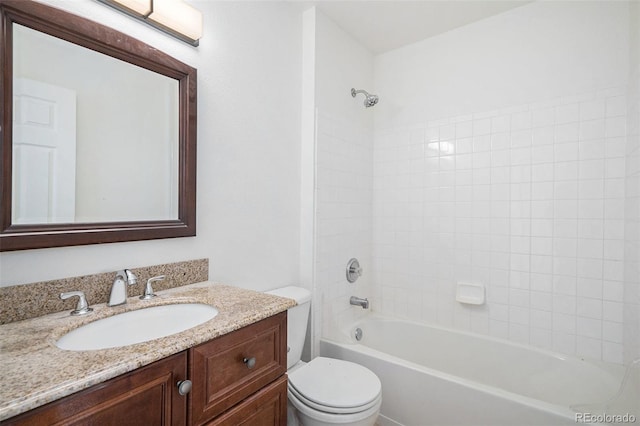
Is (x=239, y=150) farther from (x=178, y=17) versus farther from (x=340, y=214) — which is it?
(x=340, y=214)

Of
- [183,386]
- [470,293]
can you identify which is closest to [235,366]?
[183,386]

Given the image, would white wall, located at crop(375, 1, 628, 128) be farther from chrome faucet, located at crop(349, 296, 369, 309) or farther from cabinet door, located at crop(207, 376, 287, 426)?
cabinet door, located at crop(207, 376, 287, 426)

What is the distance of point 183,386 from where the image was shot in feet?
2.63

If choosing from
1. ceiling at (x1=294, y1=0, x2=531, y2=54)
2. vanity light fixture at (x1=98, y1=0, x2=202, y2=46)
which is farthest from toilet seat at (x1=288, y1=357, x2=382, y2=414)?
ceiling at (x1=294, y1=0, x2=531, y2=54)

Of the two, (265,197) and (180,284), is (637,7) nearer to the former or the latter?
(265,197)

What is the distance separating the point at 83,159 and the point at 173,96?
442mm

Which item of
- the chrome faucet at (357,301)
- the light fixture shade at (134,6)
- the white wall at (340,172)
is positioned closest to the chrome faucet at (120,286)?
the light fixture shade at (134,6)

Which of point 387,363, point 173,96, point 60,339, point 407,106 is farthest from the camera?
point 407,106

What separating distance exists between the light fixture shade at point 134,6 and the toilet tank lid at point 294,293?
1406 millimetres

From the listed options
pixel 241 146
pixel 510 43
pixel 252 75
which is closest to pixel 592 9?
pixel 510 43

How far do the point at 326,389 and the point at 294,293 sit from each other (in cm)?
53

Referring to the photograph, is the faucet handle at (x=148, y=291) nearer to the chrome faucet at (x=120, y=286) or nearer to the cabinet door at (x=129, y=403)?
the chrome faucet at (x=120, y=286)

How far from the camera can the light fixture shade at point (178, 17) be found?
1.23 metres

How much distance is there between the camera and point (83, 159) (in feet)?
3.59
